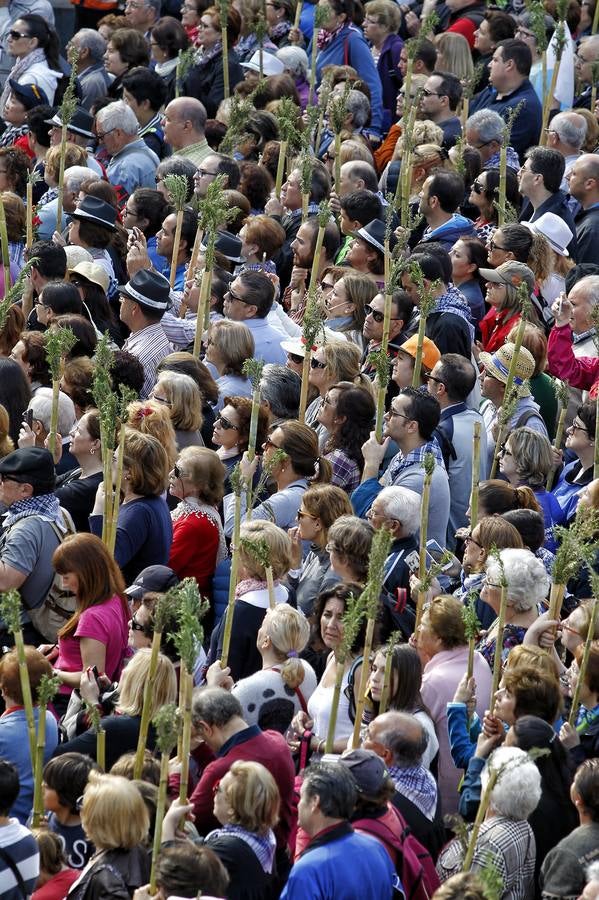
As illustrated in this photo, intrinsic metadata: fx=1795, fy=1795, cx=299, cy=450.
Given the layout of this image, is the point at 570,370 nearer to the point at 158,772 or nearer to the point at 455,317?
the point at 455,317

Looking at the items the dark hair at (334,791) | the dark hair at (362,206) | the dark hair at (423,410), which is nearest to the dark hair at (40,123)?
the dark hair at (362,206)

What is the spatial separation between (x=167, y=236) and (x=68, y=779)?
209 inches

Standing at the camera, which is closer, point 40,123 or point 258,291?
point 258,291

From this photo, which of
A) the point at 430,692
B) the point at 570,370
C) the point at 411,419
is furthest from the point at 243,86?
the point at 430,692

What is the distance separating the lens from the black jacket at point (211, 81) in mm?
13992

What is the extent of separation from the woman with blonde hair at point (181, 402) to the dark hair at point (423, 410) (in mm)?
1024

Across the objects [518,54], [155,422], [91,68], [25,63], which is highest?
[155,422]

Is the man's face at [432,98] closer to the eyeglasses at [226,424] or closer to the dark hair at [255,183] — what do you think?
the dark hair at [255,183]

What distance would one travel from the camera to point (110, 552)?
7.22m

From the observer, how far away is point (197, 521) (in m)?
7.83

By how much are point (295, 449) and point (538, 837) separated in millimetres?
2607

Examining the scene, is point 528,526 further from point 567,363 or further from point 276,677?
point 567,363

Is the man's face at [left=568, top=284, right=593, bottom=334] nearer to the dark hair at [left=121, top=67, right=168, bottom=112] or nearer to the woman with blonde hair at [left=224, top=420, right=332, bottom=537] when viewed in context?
the woman with blonde hair at [left=224, top=420, right=332, bottom=537]

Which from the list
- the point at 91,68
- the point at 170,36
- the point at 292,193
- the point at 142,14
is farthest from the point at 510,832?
the point at 142,14
